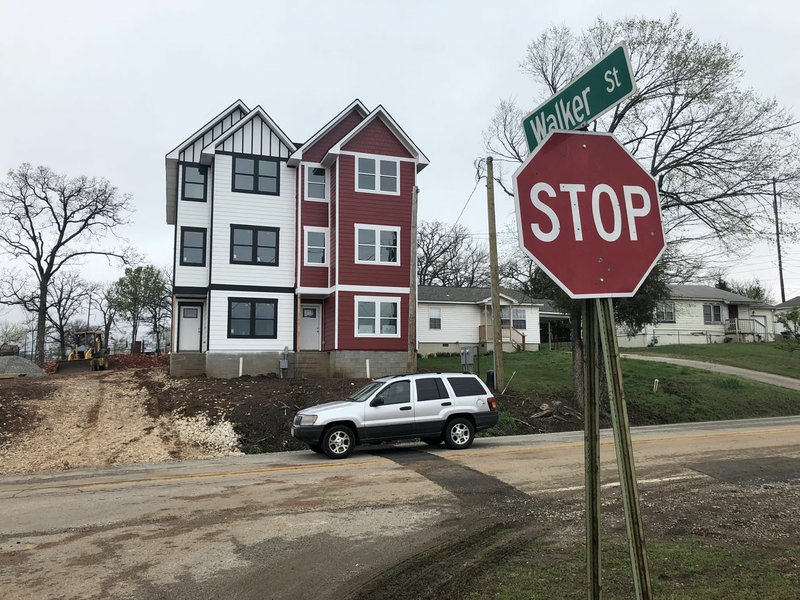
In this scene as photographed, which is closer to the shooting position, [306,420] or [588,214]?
[588,214]

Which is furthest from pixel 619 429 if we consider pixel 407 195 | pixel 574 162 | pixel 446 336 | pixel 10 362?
pixel 446 336

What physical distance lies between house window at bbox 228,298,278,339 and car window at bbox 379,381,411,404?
13592mm

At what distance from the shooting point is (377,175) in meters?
26.8

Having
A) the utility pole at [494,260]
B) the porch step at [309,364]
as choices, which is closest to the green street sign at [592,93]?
the utility pole at [494,260]

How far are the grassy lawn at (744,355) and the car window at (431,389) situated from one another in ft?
88.3

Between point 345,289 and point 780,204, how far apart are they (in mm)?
16498

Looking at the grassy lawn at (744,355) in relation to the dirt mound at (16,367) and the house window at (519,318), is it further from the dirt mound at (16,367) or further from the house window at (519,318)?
the dirt mound at (16,367)

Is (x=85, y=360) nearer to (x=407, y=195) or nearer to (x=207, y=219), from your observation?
(x=207, y=219)

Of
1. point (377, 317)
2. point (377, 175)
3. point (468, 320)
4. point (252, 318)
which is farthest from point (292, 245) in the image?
point (468, 320)

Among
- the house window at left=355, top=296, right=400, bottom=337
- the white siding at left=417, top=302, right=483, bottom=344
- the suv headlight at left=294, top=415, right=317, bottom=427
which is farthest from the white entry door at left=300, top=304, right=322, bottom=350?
the suv headlight at left=294, top=415, right=317, bottom=427

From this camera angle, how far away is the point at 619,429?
2787 mm

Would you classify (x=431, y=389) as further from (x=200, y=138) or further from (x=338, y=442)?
(x=200, y=138)

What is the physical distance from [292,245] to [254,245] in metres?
1.67

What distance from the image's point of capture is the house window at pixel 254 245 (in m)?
26.0
